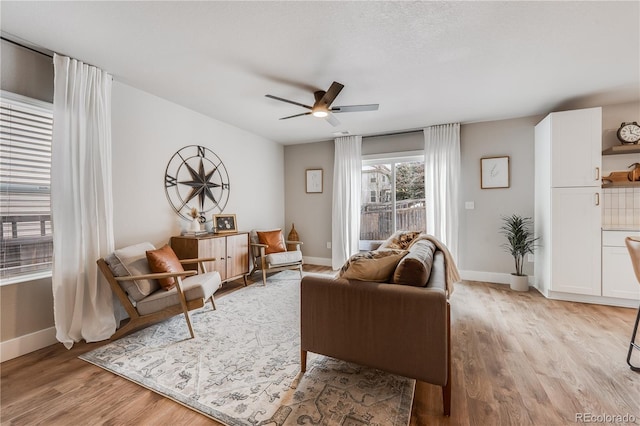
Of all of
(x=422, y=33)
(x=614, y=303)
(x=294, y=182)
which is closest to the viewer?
(x=422, y=33)

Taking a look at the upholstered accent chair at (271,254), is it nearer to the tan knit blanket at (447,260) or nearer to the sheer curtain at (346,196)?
the sheer curtain at (346,196)

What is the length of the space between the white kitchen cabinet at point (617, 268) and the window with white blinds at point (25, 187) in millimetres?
5934

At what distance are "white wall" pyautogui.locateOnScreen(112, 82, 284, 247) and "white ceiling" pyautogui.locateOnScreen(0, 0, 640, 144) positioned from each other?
240 millimetres

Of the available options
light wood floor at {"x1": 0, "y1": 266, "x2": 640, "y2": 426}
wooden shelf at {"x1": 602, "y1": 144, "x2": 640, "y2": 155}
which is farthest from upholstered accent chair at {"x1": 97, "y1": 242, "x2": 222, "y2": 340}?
wooden shelf at {"x1": 602, "y1": 144, "x2": 640, "y2": 155}

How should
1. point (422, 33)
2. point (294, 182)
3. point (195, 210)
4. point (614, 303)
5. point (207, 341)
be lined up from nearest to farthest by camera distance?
point (422, 33)
point (207, 341)
point (614, 303)
point (195, 210)
point (294, 182)

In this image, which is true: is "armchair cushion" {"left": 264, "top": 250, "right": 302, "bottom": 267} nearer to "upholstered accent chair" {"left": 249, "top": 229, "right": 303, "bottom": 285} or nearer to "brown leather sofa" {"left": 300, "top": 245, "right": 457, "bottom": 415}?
"upholstered accent chair" {"left": 249, "top": 229, "right": 303, "bottom": 285}

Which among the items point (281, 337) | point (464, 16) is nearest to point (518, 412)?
point (281, 337)

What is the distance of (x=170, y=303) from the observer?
98.4 inches

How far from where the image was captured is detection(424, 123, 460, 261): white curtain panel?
4.34 meters

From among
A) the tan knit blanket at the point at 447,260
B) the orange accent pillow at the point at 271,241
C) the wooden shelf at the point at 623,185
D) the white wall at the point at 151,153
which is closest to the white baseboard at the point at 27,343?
the white wall at the point at 151,153

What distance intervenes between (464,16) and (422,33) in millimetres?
295

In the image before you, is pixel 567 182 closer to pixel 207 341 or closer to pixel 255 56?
pixel 255 56

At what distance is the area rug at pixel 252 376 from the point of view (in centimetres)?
153

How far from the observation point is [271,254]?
4.13m
